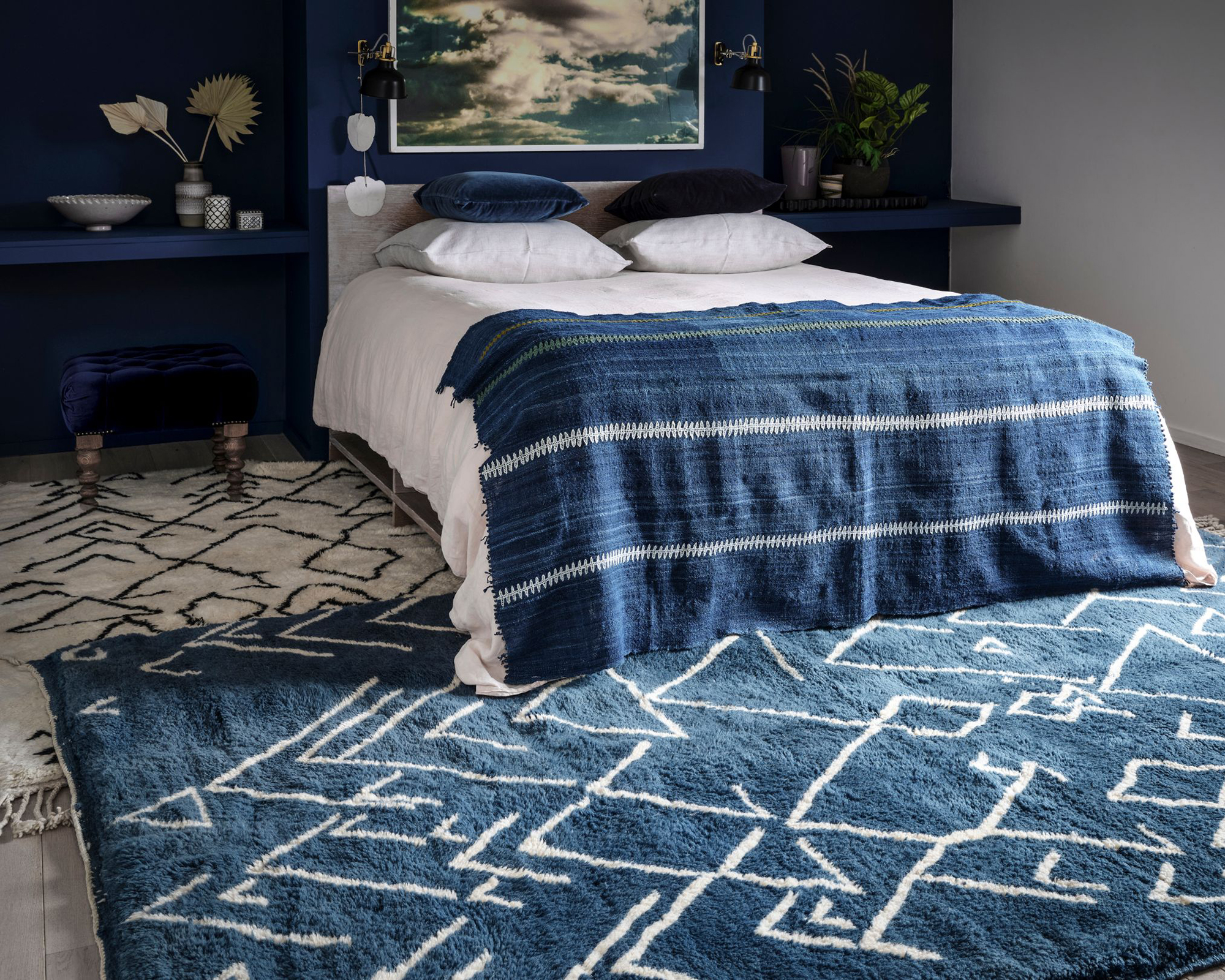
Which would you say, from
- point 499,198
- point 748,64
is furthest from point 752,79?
point 499,198

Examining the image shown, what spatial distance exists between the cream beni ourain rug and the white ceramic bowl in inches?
30.2

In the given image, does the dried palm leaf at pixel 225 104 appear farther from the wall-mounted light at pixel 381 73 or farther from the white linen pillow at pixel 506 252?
the white linen pillow at pixel 506 252

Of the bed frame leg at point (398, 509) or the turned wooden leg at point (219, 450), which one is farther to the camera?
the turned wooden leg at point (219, 450)

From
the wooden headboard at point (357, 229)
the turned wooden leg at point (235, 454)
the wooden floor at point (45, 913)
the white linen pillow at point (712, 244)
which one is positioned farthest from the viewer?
the wooden headboard at point (357, 229)

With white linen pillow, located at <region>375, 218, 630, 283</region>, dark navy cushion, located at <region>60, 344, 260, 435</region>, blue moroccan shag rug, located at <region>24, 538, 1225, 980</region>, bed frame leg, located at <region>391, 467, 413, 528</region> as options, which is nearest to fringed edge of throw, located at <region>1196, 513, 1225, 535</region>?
blue moroccan shag rug, located at <region>24, 538, 1225, 980</region>

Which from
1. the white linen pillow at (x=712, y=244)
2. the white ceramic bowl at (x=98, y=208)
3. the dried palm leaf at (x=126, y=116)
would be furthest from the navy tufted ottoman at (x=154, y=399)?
the white linen pillow at (x=712, y=244)

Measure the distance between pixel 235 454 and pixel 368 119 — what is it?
3.74 ft

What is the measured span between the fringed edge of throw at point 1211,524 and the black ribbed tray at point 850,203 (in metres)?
1.84

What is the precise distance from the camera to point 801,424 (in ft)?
8.13

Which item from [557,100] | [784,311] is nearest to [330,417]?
[557,100]

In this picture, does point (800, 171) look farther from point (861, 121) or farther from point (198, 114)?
point (198, 114)

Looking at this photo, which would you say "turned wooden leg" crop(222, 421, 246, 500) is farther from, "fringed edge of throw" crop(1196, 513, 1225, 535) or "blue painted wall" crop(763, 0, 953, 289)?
"fringed edge of throw" crop(1196, 513, 1225, 535)

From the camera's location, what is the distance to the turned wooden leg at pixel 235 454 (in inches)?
139

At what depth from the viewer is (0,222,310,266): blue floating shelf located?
140 inches
